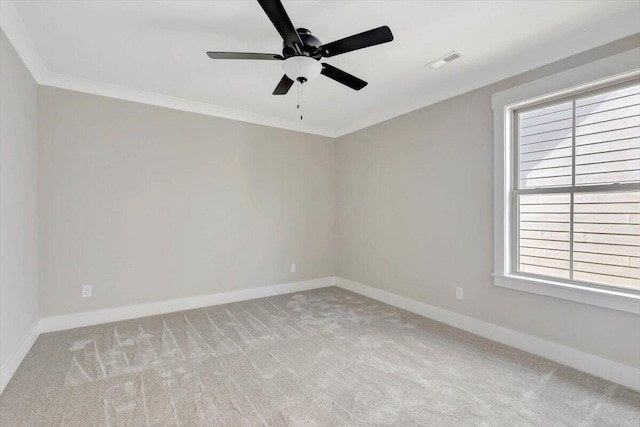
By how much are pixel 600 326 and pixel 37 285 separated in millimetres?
4945

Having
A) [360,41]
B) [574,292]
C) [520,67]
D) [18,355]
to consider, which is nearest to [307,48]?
[360,41]

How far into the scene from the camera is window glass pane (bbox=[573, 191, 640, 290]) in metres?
2.13

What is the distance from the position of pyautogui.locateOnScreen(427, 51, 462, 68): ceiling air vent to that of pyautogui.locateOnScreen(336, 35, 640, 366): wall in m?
0.53

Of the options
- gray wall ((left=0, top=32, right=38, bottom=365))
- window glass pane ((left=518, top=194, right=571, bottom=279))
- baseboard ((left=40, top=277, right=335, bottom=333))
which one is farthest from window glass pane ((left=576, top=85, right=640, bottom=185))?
gray wall ((left=0, top=32, right=38, bottom=365))

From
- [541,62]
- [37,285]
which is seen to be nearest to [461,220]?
[541,62]

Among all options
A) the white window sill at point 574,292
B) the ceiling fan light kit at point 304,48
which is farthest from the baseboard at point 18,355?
the white window sill at point 574,292

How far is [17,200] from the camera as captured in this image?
93.4 inches

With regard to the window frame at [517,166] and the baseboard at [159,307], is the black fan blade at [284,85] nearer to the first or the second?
the window frame at [517,166]

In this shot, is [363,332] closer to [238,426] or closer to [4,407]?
[238,426]

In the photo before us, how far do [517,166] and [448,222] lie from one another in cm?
85

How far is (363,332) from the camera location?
9.89 feet

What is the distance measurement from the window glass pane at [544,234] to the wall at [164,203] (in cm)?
285

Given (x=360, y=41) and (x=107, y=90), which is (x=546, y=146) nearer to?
(x=360, y=41)

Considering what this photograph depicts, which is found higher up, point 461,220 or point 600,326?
point 461,220
